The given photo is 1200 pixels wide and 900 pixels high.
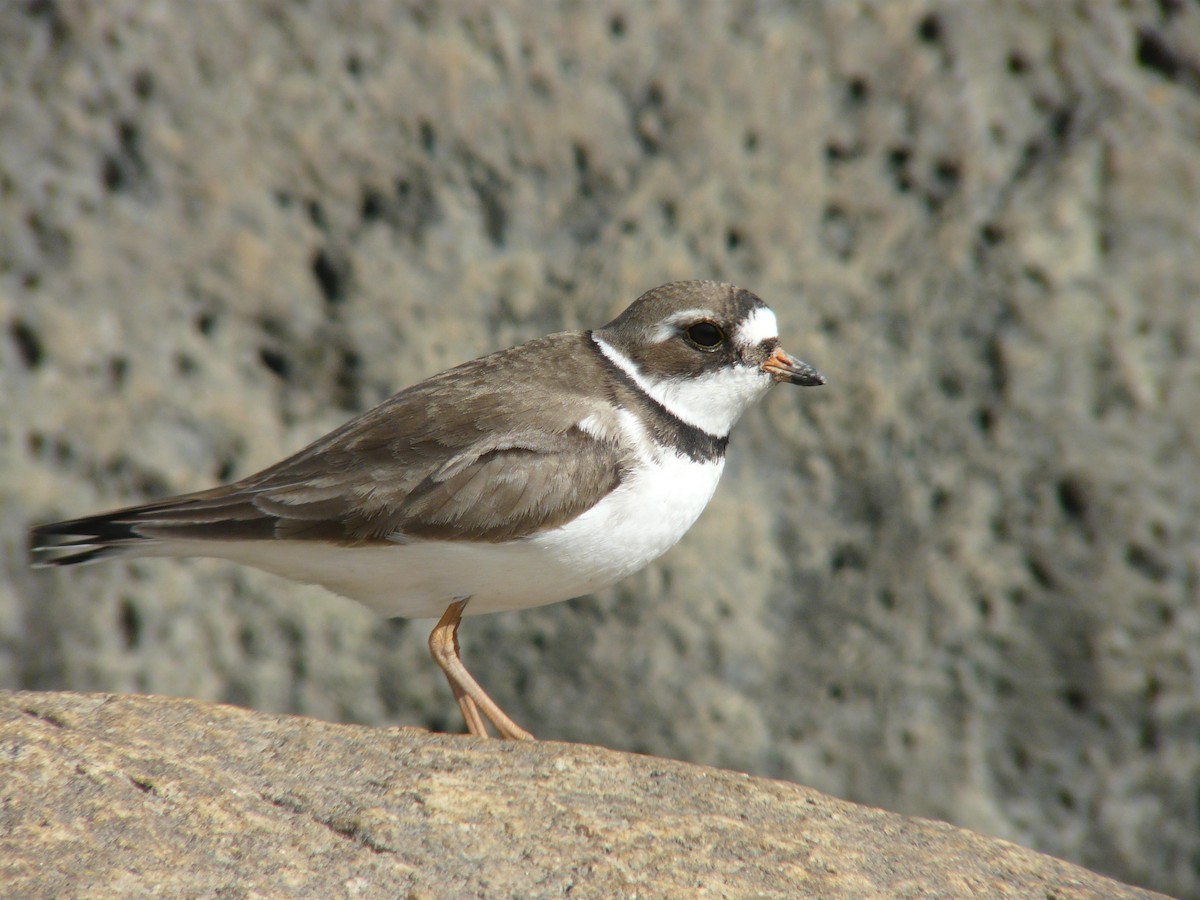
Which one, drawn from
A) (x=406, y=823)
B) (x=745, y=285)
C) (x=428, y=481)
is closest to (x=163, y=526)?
(x=428, y=481)

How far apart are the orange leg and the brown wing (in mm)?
449

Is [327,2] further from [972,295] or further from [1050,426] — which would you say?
[1050,426]

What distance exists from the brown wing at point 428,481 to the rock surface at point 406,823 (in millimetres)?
815

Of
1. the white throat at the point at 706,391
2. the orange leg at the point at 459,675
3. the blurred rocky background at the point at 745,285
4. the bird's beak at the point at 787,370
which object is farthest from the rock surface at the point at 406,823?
the blurred rocky background at the point at 745,285

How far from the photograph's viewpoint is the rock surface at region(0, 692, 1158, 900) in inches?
124

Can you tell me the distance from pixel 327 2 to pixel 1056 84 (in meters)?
4.16

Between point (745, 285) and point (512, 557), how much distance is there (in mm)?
2796

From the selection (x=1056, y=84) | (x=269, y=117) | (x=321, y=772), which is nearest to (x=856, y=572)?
(x=1056, y=84)

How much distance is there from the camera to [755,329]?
498 cm

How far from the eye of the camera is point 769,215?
6.83 metres

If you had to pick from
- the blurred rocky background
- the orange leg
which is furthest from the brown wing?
the blurred rocky background

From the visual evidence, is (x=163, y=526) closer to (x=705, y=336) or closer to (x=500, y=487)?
(x=500, y=487)

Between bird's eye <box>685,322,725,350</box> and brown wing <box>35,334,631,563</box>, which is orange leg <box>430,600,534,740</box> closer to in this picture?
brown wing <box>35,334,631,563</box>

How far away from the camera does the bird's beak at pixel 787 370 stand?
16.4 ft
